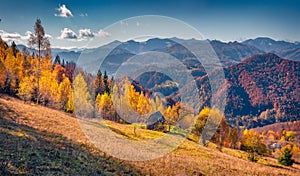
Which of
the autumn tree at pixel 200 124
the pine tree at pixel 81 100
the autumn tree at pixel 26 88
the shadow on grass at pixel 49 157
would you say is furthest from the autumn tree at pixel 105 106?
the shadow on grass at pixel 49 157

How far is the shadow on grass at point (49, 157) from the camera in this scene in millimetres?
12703

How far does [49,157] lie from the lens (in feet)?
50.4

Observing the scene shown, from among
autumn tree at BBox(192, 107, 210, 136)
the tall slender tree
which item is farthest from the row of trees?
autumn tree at BBox(192, 107, 210, 136)

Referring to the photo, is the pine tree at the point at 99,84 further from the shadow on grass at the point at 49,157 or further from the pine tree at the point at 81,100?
the shadow on grass at the point at 49,157

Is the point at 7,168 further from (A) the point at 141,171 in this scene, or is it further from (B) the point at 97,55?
(B) the point at 97,55

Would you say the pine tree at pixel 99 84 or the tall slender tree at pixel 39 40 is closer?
the tall slender tree at pixel 39 40

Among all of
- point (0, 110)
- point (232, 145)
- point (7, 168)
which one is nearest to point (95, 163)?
point (7, 168)

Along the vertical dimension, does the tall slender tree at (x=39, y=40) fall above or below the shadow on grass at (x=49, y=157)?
above

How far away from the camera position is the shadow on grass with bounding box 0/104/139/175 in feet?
41.7

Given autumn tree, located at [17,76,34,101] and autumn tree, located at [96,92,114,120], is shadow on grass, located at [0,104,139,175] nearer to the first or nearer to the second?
autumn tree, located at [17,76,34,101]

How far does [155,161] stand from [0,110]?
1828 cm

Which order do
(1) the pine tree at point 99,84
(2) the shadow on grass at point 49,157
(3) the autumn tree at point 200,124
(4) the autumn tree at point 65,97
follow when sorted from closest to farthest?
(2) the shadow on grass at point 49,157, (4) the autumn tree at point 65,97, (3) the autumn tree at point 200,124, (1) the pine tree at point 99,84

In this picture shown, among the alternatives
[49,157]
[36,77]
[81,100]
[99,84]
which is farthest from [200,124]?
[49,157]

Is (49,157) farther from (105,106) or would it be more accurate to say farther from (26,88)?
(105,106)
